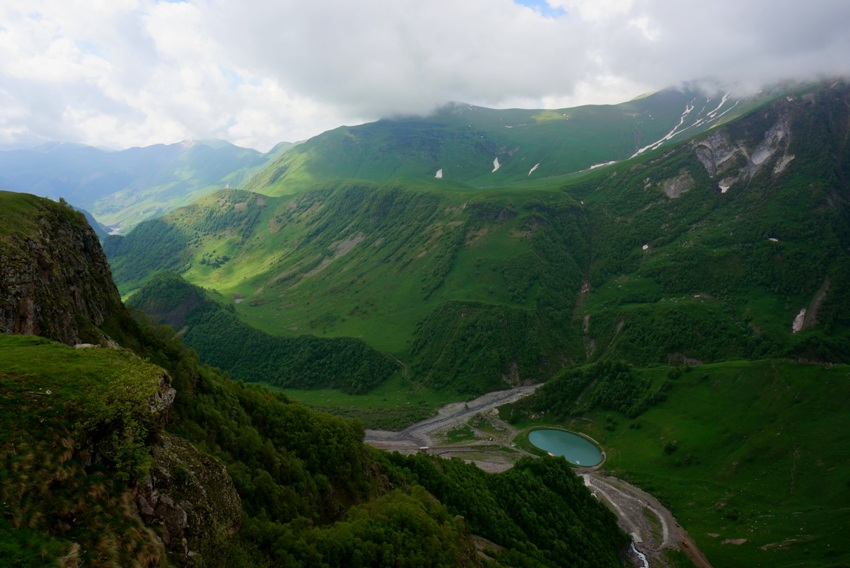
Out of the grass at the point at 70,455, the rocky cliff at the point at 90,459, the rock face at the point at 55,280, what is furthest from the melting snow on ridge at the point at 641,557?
the rock face at the point at 55,280

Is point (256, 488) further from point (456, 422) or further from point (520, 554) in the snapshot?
point (456, 422)

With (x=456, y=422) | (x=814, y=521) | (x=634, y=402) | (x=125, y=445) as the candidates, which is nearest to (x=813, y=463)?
(x=814, y=521)

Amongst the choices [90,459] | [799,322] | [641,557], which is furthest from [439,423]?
[799,322]

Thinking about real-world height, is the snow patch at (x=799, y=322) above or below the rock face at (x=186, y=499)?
above

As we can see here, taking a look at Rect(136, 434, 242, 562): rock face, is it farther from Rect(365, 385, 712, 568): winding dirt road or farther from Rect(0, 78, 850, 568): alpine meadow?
Rect(365, 385, 712, 568): winding dirt road

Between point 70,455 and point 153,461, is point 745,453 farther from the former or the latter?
point 70,455

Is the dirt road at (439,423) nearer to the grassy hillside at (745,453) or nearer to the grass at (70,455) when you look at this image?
the grassy hillside at (745,453)

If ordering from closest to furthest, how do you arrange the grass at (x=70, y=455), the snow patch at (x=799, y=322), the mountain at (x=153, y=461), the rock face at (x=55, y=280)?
1. the grass at (x=70, y=455)
2. the mountain at (x=153, y=461)
3. the rock face at (x=55, y=280)
4. the snow patch at (x=799, y=322)
